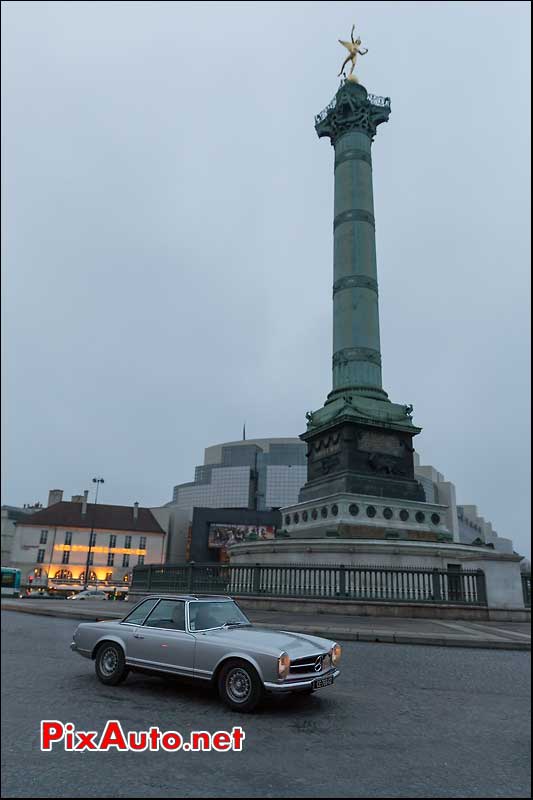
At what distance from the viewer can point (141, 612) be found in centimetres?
742

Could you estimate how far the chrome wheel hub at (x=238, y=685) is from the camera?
595 centimetres

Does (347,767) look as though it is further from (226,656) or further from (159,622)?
(159,622)

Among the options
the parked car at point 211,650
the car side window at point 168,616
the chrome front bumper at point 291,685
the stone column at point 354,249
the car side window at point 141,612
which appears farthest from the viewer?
the stone column at point 354,249

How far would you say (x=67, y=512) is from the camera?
252 ft

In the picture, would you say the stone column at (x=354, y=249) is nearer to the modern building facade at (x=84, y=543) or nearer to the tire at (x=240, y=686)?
the tire at (x=240, y=686)

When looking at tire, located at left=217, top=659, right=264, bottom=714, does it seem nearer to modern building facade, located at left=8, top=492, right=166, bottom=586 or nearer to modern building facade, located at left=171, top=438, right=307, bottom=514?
modern building facade, located at left=8, top=492, right=166, bottom=586

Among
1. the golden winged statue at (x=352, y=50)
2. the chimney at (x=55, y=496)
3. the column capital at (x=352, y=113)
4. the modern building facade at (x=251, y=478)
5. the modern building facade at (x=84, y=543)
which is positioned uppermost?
the golden winged statue at (x=352, y=50)

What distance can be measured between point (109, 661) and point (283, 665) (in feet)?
8.81

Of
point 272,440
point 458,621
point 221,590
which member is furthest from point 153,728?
point 272,440

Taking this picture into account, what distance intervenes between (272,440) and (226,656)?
4819 inches

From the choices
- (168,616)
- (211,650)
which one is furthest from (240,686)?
(168,616)

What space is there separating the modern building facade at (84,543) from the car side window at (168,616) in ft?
213

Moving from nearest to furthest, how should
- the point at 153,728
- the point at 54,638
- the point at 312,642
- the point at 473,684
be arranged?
the point at 153,728
the point at 312,642
the point at 473,684
the point at 54,638

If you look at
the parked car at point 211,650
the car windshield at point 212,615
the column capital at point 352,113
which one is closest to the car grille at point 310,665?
the parked car at point 211,650
